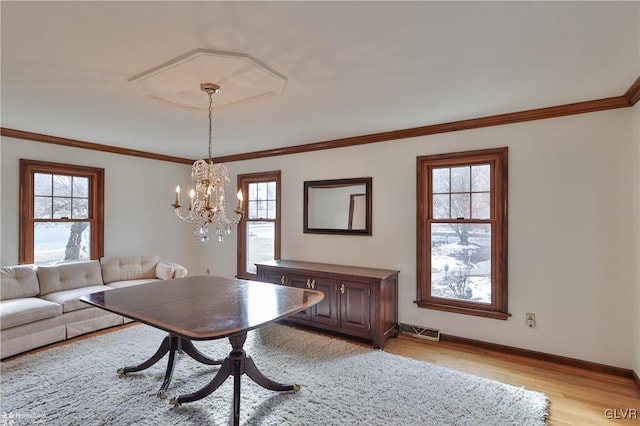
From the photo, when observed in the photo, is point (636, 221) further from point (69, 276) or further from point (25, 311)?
point (69, 276)

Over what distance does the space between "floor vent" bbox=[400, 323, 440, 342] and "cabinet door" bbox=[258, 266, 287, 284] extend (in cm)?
153

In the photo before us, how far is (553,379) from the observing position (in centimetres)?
263

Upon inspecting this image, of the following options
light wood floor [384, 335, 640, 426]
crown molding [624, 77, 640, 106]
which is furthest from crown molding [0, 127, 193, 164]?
crown molding [624, 77, 640, 106]

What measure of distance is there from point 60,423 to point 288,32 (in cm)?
282

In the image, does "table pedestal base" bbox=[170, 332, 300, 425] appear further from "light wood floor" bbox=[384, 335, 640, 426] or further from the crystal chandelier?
"light wood floor" bbox=[384, 335, 640, 426]

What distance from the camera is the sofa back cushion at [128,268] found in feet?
13.9

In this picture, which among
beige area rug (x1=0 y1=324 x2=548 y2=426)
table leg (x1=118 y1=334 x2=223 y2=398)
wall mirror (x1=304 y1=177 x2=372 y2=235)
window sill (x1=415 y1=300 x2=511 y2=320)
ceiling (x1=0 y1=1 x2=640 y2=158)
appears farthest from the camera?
wall mirror (x1=304 y1=177 x2=372 y2=235)

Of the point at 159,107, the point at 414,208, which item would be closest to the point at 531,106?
the point at 414,208

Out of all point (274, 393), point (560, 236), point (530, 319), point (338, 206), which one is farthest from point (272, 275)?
point (560, 236)

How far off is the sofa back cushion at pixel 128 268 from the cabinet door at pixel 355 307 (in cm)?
297

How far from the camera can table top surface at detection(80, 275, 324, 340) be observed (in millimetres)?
1832

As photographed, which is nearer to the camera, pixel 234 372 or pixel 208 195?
pixel 234 372

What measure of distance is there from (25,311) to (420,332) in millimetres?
4057

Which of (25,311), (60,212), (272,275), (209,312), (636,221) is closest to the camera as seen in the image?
(209,312)
